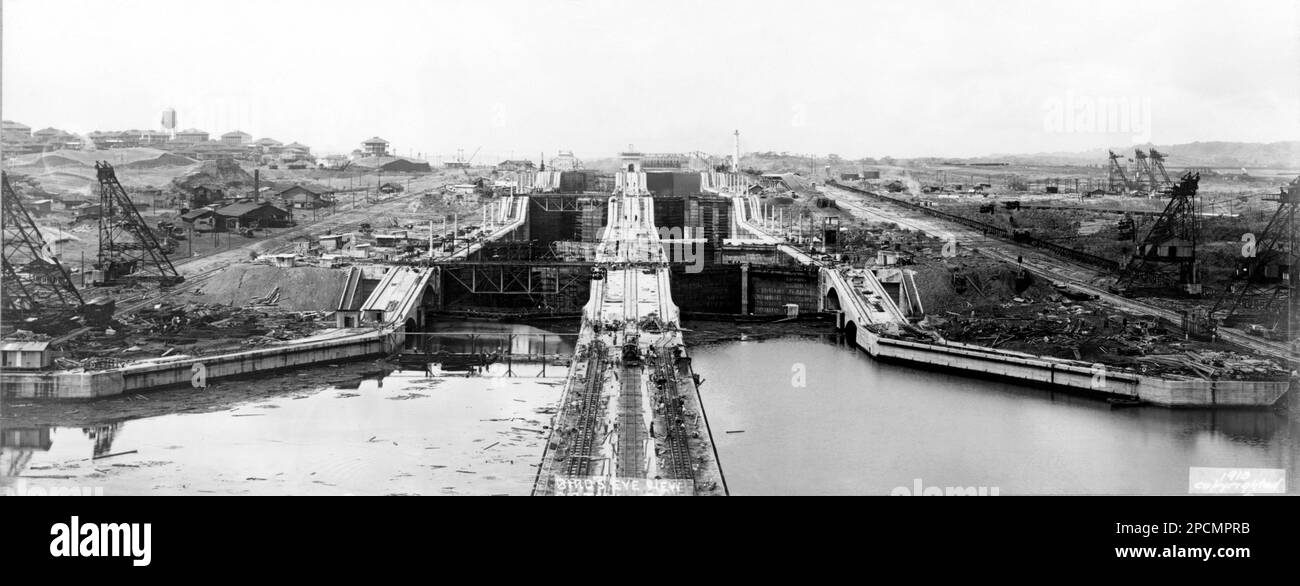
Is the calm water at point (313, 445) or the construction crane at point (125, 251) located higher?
the construction crane at point (125, 251)

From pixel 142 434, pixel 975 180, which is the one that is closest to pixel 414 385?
pixel 142 434

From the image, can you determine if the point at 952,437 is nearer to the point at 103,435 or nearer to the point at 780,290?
the point at 103,435

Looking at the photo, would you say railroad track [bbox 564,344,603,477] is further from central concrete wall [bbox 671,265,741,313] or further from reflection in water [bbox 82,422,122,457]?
central concrete wall [bbox 671,265,741,313]

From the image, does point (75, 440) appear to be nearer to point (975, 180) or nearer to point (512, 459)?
point (512, 459)

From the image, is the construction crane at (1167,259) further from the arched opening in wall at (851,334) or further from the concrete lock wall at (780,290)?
the concrete lock wall at (780,290)

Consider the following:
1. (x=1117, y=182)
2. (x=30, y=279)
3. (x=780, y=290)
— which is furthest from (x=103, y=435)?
(x=1117, y=182)

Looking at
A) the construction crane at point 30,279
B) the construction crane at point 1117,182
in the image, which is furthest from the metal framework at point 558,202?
the construction crane at point 30,279
